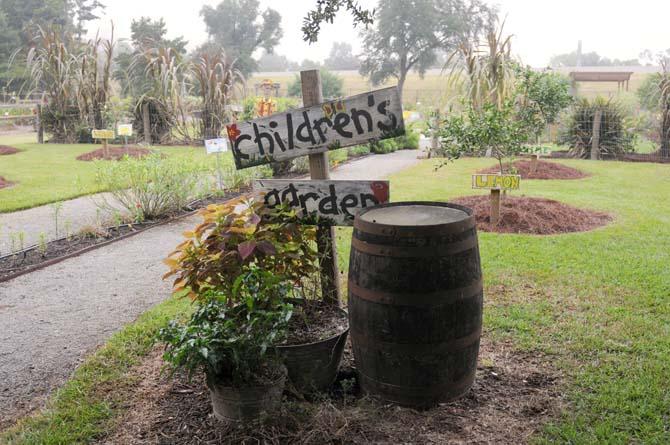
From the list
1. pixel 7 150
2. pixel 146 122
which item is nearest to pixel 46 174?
pixel 7 150

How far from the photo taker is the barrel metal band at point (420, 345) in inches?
112

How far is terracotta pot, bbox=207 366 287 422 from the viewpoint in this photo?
2.79 metres

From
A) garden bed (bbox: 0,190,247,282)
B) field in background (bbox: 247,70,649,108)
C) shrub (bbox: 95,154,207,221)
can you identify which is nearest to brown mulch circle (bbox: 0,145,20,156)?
shrub (bbox: 95,154,207,221)

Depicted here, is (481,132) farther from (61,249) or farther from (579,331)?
(61,249)

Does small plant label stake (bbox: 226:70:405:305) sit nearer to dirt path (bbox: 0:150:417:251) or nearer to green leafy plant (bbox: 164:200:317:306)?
green leafy plant (bbox: 164:200:317:306)

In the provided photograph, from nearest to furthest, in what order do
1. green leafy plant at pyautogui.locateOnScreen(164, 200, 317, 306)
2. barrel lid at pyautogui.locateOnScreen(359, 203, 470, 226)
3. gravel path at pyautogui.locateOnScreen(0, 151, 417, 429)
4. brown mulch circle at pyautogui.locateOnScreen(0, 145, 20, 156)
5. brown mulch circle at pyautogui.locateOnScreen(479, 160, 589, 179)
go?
barrel lid at pyautogui.locateOnScreen(359, 203, 470, 226)
green leafy plant at pyautogui.locateOnScreen(164, 200, 317, 306)
gravel path at pyautogui.locateOnScreen(0, 151, 417, 429)
brown mulch circle at pyautogui.locateOnScreen(479, 160, 589, 179)
brown mulch circle at pyautogui.locateOnScreen(0, 145, 20, 156)

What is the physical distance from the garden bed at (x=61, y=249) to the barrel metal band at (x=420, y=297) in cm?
426

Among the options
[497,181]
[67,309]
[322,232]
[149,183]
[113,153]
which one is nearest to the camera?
[322,232]

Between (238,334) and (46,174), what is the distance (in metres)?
11.3

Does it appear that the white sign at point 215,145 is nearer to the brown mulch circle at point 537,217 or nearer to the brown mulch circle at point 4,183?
the brown mulch circle at point 537,217

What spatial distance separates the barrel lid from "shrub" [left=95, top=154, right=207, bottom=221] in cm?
521

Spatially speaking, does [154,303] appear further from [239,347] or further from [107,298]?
[239,347]

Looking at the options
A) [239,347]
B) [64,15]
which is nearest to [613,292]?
[239,347]

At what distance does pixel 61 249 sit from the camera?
6.67m
